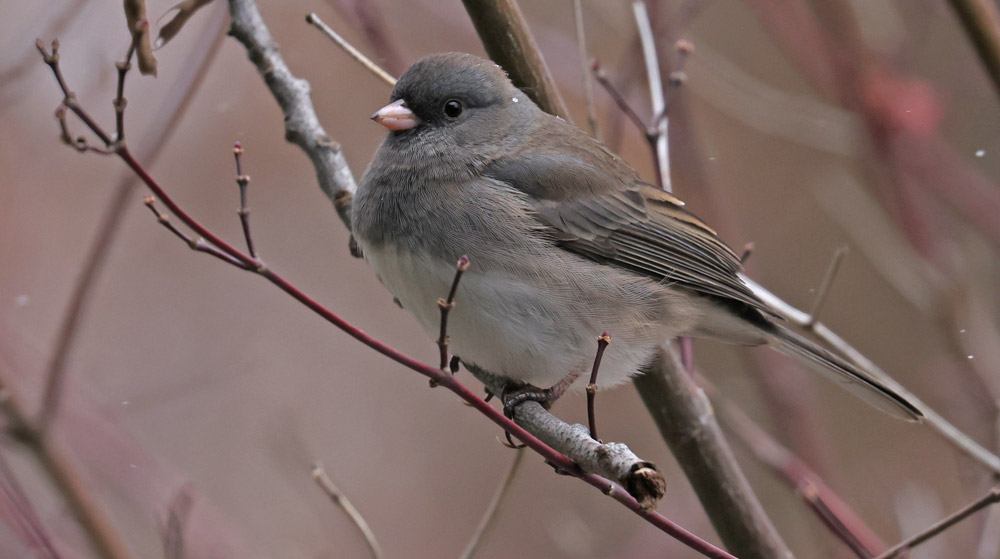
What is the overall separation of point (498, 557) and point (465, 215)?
121 inches

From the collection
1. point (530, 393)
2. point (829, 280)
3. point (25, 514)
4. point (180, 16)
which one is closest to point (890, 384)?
point (829, 280)

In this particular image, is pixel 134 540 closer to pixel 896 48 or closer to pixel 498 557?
pixel 498 557

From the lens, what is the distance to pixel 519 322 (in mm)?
2502

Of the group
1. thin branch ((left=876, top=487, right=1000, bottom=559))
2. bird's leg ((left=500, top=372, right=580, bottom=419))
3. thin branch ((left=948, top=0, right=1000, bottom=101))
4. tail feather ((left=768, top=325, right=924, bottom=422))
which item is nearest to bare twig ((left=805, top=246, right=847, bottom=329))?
tail feather ((left=768, top=325, right=924, bottom=422))

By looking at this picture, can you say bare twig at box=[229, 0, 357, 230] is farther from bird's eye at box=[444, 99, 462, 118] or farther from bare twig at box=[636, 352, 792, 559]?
bare twig at box=[636, 352, 792, 559]

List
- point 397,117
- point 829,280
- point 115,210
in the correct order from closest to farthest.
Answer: point 115,210 → point 829,280 → point 397,117

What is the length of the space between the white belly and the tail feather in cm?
47

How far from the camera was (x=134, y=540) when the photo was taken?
3.65 meters

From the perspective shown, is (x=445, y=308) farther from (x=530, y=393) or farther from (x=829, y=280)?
(x=829, y=280)

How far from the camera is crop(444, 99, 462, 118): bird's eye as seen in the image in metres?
2.86

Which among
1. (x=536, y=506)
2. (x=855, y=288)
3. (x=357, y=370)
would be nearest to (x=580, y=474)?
(x=536, y=506)

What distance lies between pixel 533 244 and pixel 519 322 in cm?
25

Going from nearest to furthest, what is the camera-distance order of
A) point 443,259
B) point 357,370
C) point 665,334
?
point 443,259 → point 665,334 → point 357,370

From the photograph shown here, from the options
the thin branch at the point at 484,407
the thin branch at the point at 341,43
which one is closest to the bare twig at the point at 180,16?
the thin branch at the point at 484,407
